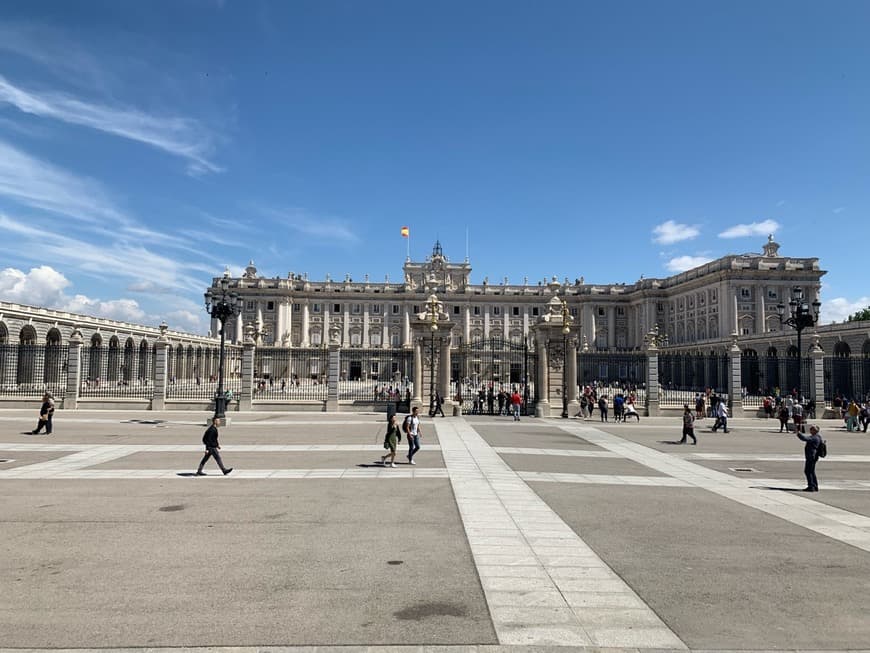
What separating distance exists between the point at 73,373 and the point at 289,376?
141 ft

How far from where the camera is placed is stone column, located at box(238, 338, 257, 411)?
104ft

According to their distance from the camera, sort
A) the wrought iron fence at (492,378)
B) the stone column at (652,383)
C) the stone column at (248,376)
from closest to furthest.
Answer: the stone column at (248,376) < the stone column at (652,383) < the wrought iron fence at (492,378)

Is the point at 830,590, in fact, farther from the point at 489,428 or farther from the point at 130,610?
the point at 489,428

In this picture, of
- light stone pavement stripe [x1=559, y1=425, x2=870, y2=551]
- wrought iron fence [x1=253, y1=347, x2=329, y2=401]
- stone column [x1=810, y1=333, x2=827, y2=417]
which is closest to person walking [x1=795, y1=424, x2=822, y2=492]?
light stone pavement stripe [x1=559, y1=425, x2=870, y2=551]

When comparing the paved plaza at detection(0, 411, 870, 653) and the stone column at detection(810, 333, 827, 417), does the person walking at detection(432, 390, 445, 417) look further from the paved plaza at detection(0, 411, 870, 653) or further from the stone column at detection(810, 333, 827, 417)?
the stone column at detection(810, 333, 827, 417)

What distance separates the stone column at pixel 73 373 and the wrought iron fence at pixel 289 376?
868 centimetres

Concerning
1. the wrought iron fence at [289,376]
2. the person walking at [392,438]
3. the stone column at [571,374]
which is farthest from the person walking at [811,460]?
the wrought iron fence at [289,376]

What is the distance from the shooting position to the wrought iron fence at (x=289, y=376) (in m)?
38.8

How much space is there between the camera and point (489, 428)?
81.9ft

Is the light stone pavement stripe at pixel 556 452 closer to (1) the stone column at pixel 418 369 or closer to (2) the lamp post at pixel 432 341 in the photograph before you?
(2) the lamp post at pixel 432 341

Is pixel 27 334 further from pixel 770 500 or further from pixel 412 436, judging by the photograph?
pixel 770 500

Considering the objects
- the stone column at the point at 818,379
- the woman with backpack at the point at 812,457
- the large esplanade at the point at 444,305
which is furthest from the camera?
the large esplanade at the point at 444,305

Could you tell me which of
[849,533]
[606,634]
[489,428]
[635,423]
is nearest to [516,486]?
[849,533]

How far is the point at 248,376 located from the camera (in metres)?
31.9
